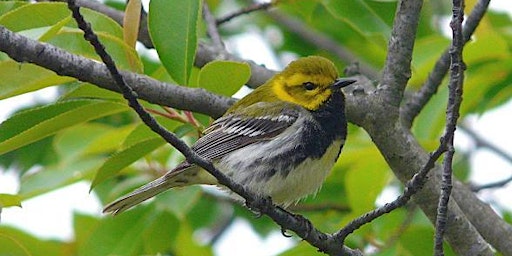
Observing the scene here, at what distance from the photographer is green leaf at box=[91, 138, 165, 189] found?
4391 millimetres

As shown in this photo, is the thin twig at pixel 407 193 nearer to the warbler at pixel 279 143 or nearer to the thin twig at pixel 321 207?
the warbler at pixel 279 143

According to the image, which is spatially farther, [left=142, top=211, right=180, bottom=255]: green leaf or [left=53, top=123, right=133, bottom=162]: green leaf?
[left=142, top=211, right=180, bottom=255]: green leaf

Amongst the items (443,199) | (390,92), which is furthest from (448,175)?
(390,92)

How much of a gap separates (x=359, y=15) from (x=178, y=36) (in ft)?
3.40

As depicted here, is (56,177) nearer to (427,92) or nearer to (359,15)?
(359,15)

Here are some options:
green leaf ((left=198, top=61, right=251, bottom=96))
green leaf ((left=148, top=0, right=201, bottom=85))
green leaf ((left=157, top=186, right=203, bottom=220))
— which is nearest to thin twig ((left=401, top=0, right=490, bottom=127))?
green leaf ((left=198, top=61, right=251, bottom=96))

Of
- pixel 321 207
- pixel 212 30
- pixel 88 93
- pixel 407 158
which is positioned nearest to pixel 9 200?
pixel 88 93

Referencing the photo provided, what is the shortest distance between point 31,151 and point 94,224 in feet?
3.64

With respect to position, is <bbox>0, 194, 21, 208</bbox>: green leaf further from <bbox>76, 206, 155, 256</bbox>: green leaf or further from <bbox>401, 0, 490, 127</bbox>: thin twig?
<bbox>401, 0, 490, 127</bbox>: thin twig

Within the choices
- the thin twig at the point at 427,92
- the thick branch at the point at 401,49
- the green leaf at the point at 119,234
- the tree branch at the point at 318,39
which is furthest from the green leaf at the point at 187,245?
the tree branch at the point at 318,39

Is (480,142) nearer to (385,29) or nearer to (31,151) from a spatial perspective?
(385,29)

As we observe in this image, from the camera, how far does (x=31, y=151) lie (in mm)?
6754

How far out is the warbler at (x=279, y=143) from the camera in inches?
174

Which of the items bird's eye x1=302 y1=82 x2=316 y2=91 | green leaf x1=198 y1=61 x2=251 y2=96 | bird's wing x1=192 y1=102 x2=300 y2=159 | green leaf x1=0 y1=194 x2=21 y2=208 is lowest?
green leaf x1=0 y1=194 x2=21 y2=208
